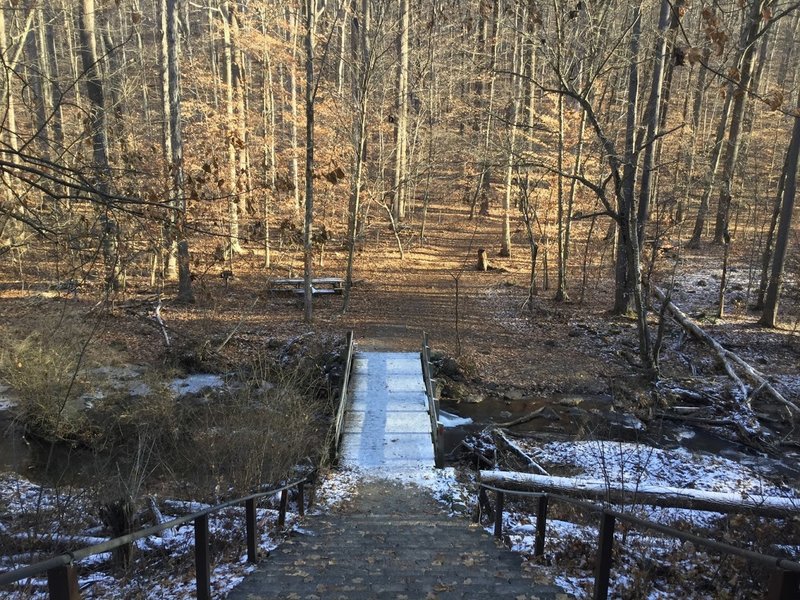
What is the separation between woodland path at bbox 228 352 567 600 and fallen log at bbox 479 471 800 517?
1081mm

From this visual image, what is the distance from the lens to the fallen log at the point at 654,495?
691 centimetres

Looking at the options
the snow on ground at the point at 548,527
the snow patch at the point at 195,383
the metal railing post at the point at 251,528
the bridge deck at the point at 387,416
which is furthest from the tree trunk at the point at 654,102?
the metal railing post at the point at 251,528

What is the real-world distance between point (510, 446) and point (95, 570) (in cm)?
749

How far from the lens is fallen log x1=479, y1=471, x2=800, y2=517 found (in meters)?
6.91

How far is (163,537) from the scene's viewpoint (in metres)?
6.53

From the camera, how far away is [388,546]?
19.7ft

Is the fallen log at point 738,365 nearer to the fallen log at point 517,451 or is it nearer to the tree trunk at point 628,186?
the tree trunk at point 628,186

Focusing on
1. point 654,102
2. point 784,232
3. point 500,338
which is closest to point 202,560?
point 500,338

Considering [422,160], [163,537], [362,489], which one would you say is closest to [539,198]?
[422,160]

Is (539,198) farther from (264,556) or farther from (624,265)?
(264,556)

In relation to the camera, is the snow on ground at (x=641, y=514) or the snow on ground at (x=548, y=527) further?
the snow on ground at (x=548, y=527)

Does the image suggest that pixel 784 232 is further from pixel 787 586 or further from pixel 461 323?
pixel 787 586

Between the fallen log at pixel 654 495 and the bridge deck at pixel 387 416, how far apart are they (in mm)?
2173

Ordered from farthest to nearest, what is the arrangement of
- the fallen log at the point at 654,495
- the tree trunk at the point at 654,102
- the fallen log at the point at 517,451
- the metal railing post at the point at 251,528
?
the tree trunk at the point at 654,102 < the fallen log at the point at 517,451 < the fallen log at the point at 654,495 < the metal railing post at the point at 251,528
